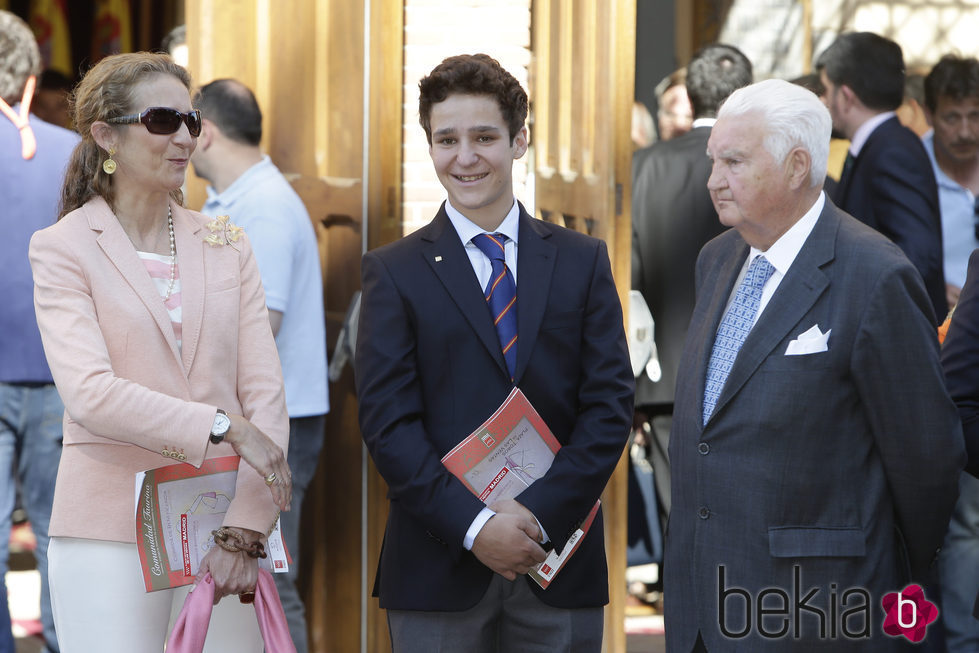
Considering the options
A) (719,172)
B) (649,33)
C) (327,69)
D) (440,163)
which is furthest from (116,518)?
(649,33)

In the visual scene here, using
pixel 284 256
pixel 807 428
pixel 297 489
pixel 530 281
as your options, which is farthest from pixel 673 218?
pixel 807 428

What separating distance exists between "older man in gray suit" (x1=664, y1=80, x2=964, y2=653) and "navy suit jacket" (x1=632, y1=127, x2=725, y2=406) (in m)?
2.47

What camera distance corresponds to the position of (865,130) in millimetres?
5074

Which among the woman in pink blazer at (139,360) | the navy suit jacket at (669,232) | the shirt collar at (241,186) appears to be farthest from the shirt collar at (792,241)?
the navy suit jacket at (669,232)

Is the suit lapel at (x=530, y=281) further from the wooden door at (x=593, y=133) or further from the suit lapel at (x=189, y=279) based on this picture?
the wooden door at (x=593, y=133)

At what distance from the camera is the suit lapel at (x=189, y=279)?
9.36 ft

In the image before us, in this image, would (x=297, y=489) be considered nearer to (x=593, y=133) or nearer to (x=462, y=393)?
(x=593, y=133)

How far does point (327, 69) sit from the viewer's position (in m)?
4.97

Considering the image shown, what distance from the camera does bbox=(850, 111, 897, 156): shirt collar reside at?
5027 millimetres

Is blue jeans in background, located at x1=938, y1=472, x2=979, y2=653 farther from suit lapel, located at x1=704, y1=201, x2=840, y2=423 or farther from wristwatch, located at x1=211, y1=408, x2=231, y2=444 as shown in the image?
wristwatch, located at x1=211, y1=408, x2=231, y2=444

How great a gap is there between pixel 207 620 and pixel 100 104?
4.08 feet

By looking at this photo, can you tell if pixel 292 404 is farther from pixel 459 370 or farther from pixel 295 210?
pixel 459 370

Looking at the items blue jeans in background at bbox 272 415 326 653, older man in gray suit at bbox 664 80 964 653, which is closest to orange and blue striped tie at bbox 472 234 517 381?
older man in gray suit at bbox 664 80 964 653

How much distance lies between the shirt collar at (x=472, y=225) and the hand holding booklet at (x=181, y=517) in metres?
0.77
